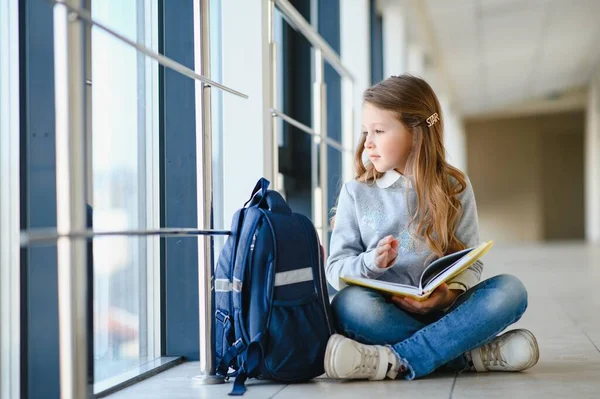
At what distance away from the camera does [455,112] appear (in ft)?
36.2

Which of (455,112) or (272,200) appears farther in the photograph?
(455,112)

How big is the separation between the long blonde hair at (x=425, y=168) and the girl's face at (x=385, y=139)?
13 mm

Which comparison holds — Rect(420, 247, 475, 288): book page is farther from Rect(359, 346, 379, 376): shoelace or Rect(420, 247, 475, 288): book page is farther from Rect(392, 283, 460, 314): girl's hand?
Rect(359, 346, 379, 376): shoelace

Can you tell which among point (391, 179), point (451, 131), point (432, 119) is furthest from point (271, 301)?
point (451, 131)

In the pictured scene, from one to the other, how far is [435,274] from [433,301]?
63 millimetres

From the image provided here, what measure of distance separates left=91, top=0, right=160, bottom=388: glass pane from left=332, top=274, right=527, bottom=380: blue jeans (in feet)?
1.37

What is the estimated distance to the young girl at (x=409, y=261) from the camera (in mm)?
1403

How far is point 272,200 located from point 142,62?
0.44 metres

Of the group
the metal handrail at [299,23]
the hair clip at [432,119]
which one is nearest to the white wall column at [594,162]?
the metal handrail at [299,23]

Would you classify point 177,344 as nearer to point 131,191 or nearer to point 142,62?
point 131,191

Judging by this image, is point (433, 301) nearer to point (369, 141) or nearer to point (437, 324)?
point (437, 324)

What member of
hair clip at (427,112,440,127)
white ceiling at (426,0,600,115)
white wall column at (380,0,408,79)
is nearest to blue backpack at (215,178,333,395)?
hair clip at (427,112,440,127)

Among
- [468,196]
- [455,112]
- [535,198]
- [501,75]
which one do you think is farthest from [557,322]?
[535,198]

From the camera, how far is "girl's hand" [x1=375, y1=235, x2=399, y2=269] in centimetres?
138
